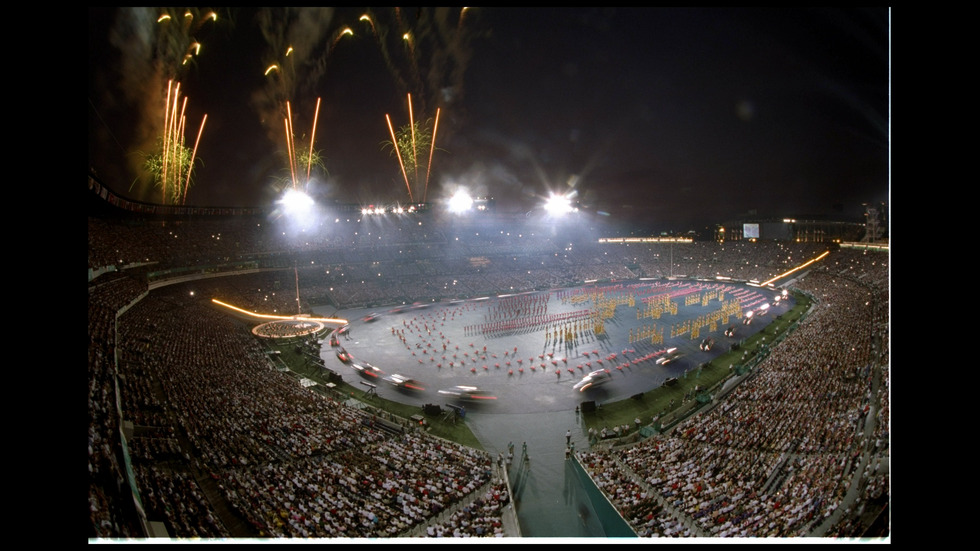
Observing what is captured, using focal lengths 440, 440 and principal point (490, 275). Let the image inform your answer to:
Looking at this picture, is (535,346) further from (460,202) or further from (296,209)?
(460,202)

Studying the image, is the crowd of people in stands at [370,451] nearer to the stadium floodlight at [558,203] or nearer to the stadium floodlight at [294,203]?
the stadium floodlight at [294,203]

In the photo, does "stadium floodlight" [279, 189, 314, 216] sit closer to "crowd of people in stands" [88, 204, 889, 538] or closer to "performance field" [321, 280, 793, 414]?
"performance field" [321, 280, 793, 414]

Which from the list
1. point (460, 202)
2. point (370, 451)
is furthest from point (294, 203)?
point (370, 451)

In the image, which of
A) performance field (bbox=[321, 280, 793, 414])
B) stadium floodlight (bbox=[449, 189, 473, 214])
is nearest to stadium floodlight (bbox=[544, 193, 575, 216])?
stadium floodlight (bbox=[449, 189, 473, 214])

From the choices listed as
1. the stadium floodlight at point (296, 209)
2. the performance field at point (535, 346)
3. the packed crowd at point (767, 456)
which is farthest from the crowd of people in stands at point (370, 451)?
the stadium floodlight at point (296, 209)
